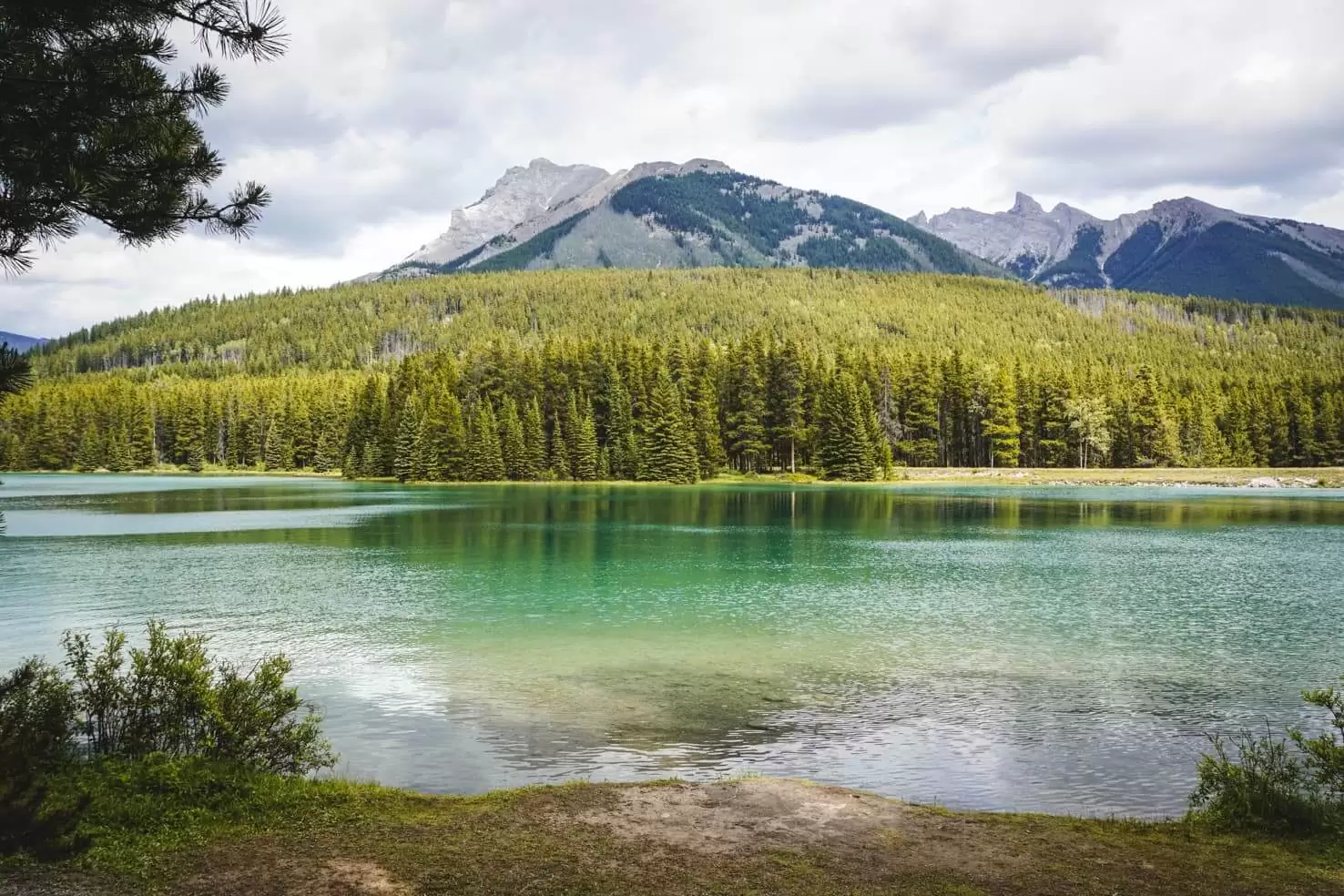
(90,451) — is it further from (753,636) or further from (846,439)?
(753,636)

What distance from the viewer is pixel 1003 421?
128375 mm

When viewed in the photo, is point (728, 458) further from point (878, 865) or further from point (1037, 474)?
point (878, 865)

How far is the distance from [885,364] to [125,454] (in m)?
135

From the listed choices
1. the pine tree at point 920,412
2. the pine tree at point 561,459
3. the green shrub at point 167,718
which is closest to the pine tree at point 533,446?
the pine tree at point 561,459

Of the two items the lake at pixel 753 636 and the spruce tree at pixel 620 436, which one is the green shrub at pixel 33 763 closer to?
the lake at pixel 753 636

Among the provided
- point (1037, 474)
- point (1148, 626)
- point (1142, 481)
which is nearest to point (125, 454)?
point (1037, 474)

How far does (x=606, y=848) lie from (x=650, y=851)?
50cm

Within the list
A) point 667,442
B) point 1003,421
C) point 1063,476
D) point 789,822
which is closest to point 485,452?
point 667,442

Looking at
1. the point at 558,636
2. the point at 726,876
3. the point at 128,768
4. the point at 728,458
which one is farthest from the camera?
the point at 728,458

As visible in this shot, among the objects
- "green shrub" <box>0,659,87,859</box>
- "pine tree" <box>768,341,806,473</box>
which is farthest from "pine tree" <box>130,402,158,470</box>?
"green shrub" <box>0,659,87,859</box>

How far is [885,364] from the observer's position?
13975 cm

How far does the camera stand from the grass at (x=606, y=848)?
28.3ft

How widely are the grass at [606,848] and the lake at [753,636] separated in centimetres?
242

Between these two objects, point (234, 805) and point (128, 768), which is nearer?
point (234, 805)
